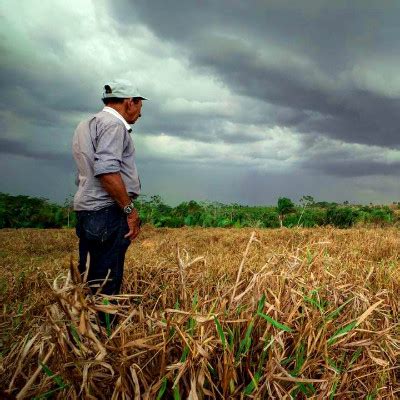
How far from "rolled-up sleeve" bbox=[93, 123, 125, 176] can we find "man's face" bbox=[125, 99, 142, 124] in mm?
261

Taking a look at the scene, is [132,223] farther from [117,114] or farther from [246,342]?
[246,342]

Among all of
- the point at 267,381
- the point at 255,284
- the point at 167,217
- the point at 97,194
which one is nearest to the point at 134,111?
the point at 97,194

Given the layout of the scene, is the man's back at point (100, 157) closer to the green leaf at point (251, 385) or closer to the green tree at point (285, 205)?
the green leaf at point (251, 385)

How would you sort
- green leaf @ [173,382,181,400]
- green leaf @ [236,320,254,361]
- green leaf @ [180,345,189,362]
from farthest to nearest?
green leaf @ [236,320,254,361]
green leaf @ [180,345,189,362]
green leaf @ [173,382,181,400]

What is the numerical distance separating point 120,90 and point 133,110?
182 millimetres

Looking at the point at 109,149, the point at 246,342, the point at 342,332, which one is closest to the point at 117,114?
the point at 109,149

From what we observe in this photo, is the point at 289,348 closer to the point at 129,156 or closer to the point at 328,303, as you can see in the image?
the point at 328,303

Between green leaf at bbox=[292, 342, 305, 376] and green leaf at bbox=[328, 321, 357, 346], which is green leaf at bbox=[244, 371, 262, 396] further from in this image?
green leaf at bbox=[328, 321, 357, 346]

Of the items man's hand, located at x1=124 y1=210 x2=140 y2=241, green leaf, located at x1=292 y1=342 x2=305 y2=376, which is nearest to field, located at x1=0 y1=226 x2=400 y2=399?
green leaf, located at x1=292 y1=342 x2=305 y2=376

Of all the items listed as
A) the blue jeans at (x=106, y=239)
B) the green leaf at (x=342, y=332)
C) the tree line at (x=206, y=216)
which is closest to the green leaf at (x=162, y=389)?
the green leaf at (x=342, y=332)

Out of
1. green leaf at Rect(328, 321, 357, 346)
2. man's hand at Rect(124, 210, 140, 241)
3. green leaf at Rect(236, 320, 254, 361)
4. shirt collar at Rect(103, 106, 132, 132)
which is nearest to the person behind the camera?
green leaf at Rect(236, 320, 254, 361)

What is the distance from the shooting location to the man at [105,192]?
326 centimetres

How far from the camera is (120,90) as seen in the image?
3.54m

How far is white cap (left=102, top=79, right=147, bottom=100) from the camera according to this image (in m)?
3.54
